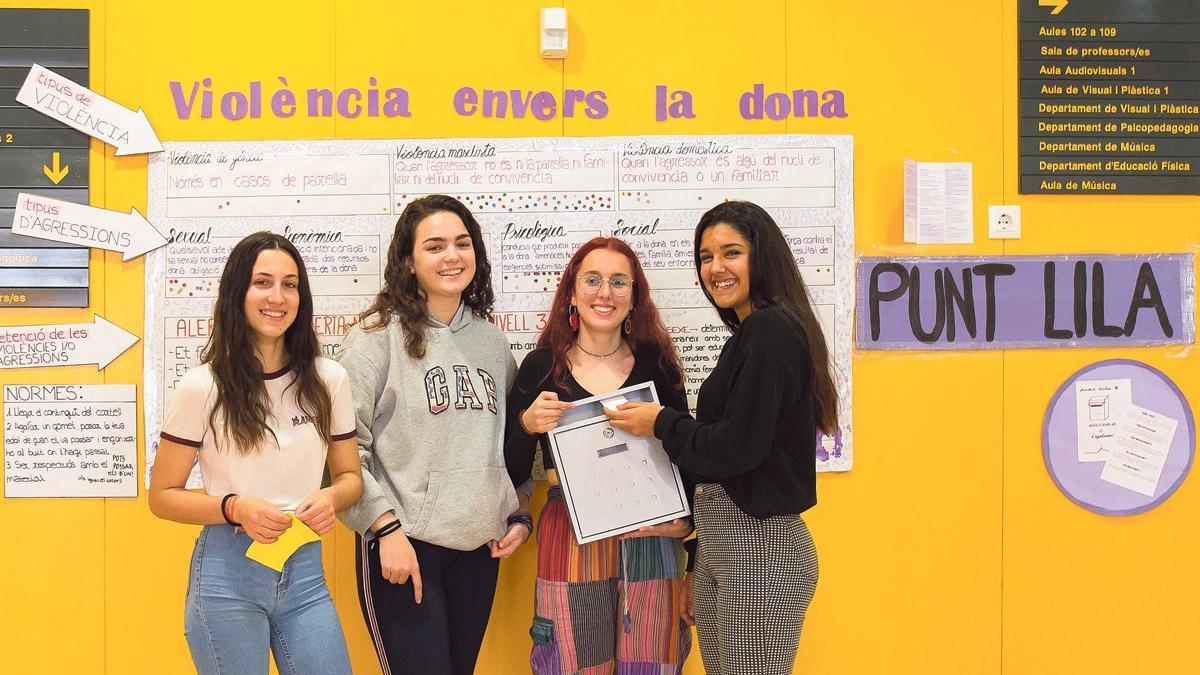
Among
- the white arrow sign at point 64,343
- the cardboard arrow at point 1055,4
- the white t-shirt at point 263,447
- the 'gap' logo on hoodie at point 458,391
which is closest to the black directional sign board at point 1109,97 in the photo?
the cardboard arrow at point 1055,4

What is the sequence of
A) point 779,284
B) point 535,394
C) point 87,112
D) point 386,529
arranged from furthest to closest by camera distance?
point 87,112 → point 535,394 → point 386,529 → point 779,284

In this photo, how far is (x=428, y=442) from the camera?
2.15 meters

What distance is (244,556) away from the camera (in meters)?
1.84

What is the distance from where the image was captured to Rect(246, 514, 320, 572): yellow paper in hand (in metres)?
1.82

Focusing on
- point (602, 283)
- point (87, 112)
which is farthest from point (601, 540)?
point (87, 112)

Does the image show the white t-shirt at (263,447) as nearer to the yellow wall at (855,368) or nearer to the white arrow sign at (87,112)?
the yellow wall at (855,368)

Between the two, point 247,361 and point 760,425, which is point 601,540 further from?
point 247,361

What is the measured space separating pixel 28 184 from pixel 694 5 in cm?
221

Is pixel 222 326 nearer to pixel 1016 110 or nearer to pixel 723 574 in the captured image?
pixel 723 574

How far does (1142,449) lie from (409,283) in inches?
95.8

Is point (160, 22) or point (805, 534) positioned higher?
point (160, 22)

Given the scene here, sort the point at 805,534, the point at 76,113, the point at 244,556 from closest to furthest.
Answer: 1. the point at 244,556
2. the point at 805,534
3. the point at 76,113

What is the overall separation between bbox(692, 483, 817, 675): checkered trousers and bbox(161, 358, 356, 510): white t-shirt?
952 mm

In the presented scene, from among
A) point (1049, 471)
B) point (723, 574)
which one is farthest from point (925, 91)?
point (723, 574)
